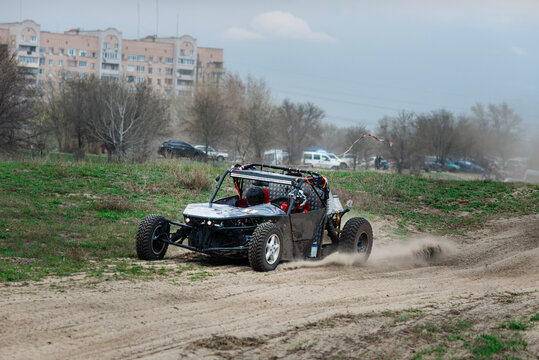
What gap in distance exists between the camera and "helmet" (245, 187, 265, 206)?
11.6 meters

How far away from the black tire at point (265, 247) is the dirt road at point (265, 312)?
0.21 m

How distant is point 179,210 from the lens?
17.7 meters

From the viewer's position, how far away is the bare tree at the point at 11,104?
36.8 m

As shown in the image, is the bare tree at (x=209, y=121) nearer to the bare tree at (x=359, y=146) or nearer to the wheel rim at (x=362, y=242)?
the bare tree at (x=359, y=146)

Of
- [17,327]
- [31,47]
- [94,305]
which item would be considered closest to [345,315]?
[94,305]

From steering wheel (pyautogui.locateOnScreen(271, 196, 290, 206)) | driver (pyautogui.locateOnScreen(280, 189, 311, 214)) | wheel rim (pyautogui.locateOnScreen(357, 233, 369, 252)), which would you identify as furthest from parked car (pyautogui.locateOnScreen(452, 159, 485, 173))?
steering wheel (pyautogui.locateOnScreen(271, 196, 290, 206))

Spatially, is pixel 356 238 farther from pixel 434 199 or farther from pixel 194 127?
pixel 194 127

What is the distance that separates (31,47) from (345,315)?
4600 inches

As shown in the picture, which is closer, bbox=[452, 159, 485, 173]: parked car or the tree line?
the tree line

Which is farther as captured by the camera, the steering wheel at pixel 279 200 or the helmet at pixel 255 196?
the steering wheel at pixel 279 200

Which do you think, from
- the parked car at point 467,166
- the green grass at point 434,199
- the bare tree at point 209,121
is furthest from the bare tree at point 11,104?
the parked car at point 467,166

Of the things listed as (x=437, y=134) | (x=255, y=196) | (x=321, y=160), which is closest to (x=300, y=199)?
(x=255, y=196)

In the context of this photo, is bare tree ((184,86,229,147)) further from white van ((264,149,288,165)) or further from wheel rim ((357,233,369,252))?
wheel rim ((357,233,369,252))

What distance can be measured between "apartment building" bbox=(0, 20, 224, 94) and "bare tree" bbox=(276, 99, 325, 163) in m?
41.9
